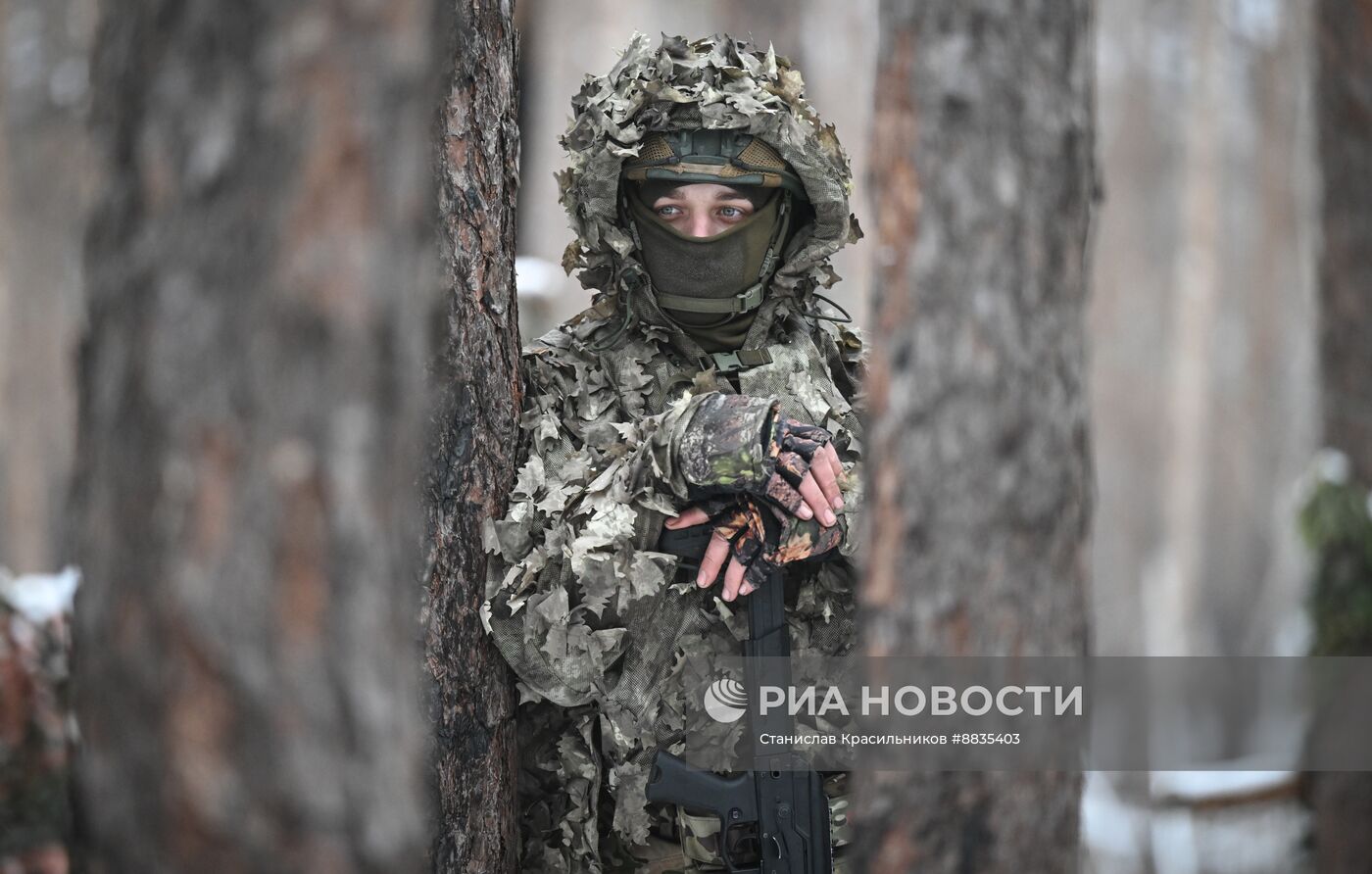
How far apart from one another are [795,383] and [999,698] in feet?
4.51

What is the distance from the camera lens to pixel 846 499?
240cm

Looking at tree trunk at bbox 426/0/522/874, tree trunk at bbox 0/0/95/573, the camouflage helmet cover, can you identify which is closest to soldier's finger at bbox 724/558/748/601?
tree trunk at bbox 426/0/522/874

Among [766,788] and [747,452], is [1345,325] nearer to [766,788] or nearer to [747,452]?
[747,452]

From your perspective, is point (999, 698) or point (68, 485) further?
point (999, 698)

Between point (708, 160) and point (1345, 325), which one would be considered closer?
point (708, 160)

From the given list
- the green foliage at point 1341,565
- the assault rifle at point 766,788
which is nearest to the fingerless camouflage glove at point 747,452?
the assault rifle at point 766,788

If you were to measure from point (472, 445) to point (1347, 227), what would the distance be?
3.49 metres

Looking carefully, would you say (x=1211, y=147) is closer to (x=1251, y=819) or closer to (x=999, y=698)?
(x=1251, y=819)

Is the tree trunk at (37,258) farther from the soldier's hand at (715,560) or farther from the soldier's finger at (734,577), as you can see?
the soldier's finger at (734,577)

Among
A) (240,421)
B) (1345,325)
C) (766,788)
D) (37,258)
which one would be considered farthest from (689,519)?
(37,258)

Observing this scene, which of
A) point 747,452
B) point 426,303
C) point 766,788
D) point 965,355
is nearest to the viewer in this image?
point 965,355

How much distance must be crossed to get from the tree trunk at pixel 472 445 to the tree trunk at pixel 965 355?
1146mm

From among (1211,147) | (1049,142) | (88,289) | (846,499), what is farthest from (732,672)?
(1211,147)

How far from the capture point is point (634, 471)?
2.38 m
